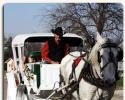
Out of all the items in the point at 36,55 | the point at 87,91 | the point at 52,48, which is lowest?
the point at 87,91

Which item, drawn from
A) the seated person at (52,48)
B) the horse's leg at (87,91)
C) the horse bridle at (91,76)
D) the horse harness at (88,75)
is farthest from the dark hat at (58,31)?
the horse's leg at (87,91)

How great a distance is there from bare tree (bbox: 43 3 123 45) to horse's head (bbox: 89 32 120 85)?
0.72 feet

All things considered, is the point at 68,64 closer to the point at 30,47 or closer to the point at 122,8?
the point at 30,47

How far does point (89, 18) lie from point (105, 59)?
35.2 inches

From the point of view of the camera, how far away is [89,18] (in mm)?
5406

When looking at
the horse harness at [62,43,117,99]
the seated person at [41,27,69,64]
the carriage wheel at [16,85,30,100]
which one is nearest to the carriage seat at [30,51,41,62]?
the seated person at [41,27,69,64]

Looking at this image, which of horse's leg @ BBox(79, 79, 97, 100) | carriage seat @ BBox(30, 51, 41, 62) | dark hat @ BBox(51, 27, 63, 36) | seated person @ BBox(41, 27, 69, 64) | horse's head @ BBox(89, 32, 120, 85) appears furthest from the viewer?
carriage seat @ BBox(30, 51, 41, 62)

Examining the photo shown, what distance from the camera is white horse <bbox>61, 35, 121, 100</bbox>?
4656 mm

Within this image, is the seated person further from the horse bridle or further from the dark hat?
the horse bridle

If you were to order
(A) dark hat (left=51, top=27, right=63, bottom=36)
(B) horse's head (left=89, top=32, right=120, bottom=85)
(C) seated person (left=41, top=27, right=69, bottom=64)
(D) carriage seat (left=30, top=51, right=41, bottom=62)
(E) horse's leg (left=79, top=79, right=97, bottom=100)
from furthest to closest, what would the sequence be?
(D) carriage seat (left=30, top=51, right=41, bottom=62) → (C) seated person (left=41, top=27, right=69, bottom=64) → (A) dark hat (left=51, top=27, right=63, bottom=36) → (E) horse's leg (left=79, top=79, right=97, bottom=100) → (B) horse's head (left=89, top=32, right=120, bottom=85)

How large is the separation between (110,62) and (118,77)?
0.21 meters

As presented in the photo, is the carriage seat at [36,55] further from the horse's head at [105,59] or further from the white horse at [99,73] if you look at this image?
the horse's head at [105,59]

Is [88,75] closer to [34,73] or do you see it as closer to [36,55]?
[34,73]

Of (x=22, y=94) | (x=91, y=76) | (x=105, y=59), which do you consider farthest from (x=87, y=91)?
(x=22, y=94)
